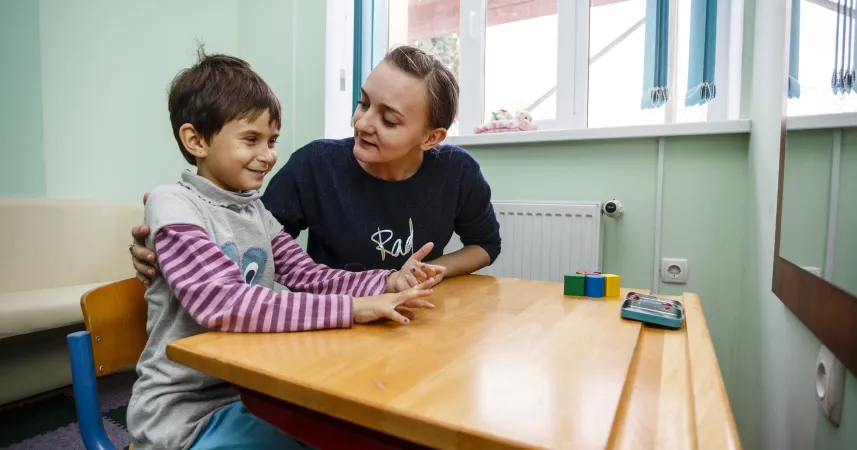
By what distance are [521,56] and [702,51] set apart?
79 cm

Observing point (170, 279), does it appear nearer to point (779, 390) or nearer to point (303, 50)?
point (779, 390)

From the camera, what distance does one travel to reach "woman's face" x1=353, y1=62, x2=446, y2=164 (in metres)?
1.07

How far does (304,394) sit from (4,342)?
1.95m

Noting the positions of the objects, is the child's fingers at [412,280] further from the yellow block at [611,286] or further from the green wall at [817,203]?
the green wall at [817,203]

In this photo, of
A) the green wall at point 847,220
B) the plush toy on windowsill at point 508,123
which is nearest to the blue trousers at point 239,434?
the green wall at point 847,220

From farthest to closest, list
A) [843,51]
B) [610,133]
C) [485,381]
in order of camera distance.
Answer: [610,133], [843,51], [485,381]

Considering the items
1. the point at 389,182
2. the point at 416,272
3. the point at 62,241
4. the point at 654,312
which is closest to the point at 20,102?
the point at 62,241

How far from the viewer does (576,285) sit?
946 mm

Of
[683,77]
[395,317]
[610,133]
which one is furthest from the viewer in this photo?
[683,77]

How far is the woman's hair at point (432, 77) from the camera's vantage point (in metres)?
1.09

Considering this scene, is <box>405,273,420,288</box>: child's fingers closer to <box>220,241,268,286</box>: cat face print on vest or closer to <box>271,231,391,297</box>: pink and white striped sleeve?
<box>271,231,391,297</box>: pink and white striped sleeve

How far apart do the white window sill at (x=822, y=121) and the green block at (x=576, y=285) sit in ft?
1.45

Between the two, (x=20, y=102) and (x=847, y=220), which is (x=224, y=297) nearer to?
(x=847, y=220)

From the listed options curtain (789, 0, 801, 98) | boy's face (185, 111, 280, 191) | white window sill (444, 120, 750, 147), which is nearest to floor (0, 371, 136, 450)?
boy's face (185, 111, 280, 191)
